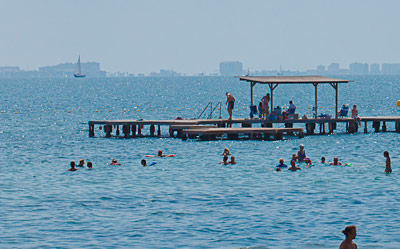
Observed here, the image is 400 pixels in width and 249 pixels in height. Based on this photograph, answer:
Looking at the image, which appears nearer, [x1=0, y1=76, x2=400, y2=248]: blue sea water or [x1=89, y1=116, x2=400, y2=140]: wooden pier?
[x1=0, y1=76, x2=400, y2=248]: blue sea water

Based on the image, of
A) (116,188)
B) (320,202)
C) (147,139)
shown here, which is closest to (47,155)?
(147,139)

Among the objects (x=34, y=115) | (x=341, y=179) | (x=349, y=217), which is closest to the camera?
(x=349, y=217)

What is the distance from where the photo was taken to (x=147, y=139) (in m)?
52.1

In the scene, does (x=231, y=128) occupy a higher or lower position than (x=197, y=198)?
higher

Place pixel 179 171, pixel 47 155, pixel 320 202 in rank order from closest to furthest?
1. pixel 320 202
2. pixel 179 171
3. pixel 47 155

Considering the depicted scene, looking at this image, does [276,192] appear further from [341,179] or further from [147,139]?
[147,139]

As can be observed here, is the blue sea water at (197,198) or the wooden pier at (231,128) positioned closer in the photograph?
the blue sea water at (197,198)

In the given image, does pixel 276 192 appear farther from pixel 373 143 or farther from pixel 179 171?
pixel 373 143

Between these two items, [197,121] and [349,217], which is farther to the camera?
[197,121]

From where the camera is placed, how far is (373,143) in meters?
48.3

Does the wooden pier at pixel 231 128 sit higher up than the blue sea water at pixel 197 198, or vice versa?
the wooden pier at pixel 231 128

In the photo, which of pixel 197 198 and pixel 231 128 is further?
pixel 231 128

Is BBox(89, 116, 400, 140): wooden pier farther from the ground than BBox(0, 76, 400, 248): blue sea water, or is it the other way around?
BBox(89, 116, 400, 140): wooden pier

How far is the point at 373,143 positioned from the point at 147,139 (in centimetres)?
1463
